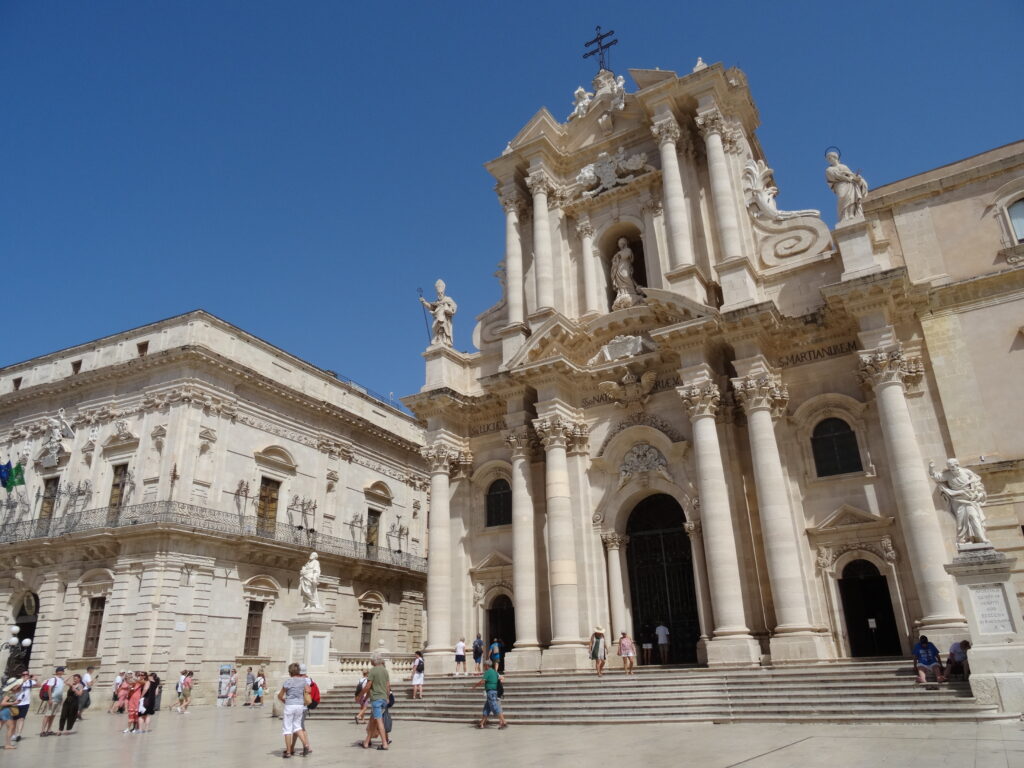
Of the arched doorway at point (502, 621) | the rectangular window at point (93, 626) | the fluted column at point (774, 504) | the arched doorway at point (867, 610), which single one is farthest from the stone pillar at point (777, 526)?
the rectangular window at point (93, 626)

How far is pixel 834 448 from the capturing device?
60.0 ft

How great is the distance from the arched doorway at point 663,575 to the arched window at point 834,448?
389 centimetres

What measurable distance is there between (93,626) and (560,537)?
56.6ft

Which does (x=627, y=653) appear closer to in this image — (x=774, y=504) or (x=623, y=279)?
(x=774, y=504)

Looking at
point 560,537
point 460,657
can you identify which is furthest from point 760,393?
point 460,657

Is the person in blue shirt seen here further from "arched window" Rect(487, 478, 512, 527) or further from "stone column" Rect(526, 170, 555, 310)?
"stone column" Rect(526, 170, 555, 310)

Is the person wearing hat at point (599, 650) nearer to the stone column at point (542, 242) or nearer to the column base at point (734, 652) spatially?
the column base at point (734, 652)

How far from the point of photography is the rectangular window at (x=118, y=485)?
27.5m

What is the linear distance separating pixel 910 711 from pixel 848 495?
6.76 metres

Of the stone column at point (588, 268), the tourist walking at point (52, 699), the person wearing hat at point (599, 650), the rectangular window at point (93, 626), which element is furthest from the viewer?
the rectangular window at point (93, 626)

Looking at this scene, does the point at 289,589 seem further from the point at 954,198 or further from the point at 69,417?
the point at 954,198

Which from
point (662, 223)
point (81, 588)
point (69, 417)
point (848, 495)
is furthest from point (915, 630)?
point (69, 417)

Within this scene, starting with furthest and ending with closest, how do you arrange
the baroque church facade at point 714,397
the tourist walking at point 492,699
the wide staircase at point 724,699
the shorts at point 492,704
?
the baroque church facade at point 714,397, the shorts at point 492,704, the tourist walking at point 492,699, the wide staircase at point 724,699

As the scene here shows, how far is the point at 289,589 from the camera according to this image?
29156mm
